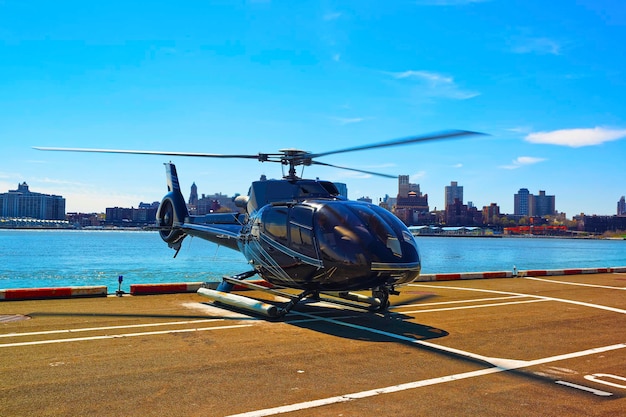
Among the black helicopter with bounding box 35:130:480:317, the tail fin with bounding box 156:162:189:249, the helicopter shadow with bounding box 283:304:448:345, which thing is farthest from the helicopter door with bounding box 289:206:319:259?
the tail fin with bounding box 156:162:189:249

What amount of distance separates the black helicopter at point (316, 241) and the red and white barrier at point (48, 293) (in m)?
3.32

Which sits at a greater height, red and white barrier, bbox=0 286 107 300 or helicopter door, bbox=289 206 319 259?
helicopter door, bbox=289 206 319 259

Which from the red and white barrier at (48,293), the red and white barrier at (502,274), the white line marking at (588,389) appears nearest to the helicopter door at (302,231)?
the white line marking at (588,389)

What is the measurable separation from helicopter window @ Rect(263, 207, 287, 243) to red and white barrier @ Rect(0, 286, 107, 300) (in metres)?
6.00

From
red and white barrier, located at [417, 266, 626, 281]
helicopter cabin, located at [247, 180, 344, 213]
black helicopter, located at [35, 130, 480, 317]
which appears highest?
helicopter cabin, located at [247, 180, 344, 213]

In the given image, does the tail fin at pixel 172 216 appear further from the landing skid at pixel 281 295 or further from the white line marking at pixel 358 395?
the white line marking at pixel 358 395

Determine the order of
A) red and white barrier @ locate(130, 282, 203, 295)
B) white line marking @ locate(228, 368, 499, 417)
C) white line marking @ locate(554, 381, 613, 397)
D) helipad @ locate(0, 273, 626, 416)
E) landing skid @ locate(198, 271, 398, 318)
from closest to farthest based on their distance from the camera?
white line marking @ locate(228, 368, 499, 417) → helipad @ locate(0, 273, 626, 416) → white line marking @ locate(554, 381, 613, 397) → landing skid @ locate(198, 271, 398, 318) → red and white barrier @ locate(130, 282, 203, 295)

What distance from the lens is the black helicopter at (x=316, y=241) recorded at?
1154cm

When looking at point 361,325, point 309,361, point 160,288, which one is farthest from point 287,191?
point 309,361

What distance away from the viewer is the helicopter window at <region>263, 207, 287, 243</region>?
43.1 feet

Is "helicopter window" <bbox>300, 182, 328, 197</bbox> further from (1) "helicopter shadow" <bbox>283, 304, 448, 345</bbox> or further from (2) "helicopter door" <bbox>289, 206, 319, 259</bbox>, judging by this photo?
(1) "helicopter shadow" <bbox>283, 304, 448, 345</bbox>

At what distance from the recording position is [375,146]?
39.3 ft

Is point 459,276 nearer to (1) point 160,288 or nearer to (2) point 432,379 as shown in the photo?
(1) point 160,288

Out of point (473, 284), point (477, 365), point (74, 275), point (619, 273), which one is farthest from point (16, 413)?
point (74, 275)
